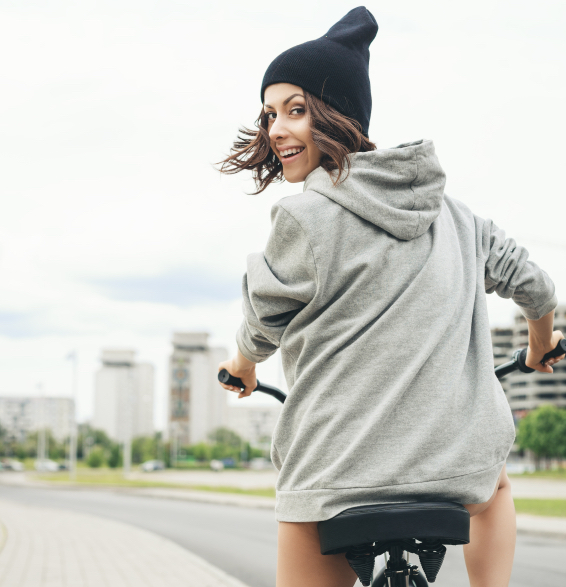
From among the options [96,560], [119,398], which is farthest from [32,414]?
[96,560]

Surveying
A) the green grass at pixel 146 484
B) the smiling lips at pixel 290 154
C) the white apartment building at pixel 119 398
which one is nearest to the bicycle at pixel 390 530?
the smiling lips at pixel 290 154

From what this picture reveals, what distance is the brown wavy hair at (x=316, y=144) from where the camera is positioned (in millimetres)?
1434

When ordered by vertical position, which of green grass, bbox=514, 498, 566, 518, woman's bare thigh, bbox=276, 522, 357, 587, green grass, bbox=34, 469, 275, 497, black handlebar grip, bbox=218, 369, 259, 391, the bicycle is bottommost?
green grass, bbox=34, 469, 275, 497

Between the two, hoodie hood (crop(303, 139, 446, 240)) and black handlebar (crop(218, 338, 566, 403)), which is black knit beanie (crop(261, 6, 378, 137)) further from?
black handlebar (crop(218, 338, 566, 403))

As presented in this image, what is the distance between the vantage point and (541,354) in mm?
1868

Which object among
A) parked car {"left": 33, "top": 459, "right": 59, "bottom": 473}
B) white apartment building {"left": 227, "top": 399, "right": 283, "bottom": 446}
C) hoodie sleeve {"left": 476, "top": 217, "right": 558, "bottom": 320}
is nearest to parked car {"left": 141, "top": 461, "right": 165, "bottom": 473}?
parked car {"left": 33, "top": 459, "right": 59, "bottom": 473}

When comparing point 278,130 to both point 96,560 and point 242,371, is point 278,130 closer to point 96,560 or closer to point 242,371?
point 242,371

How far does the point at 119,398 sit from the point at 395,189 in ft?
449

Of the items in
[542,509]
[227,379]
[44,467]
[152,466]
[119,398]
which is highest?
[227,379]

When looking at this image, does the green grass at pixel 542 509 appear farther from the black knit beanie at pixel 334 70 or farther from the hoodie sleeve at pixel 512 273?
the black knit beanie at pixel 334 70

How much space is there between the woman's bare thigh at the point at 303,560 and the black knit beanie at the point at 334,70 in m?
0.86

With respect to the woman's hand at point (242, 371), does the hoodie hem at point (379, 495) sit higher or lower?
lower

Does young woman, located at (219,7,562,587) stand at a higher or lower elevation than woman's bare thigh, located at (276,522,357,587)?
higher

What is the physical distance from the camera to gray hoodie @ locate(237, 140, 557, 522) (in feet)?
4.16
